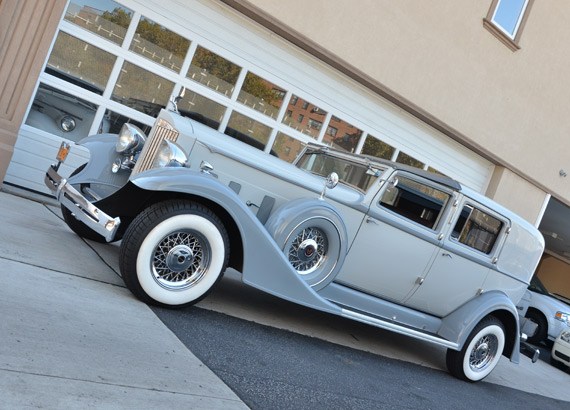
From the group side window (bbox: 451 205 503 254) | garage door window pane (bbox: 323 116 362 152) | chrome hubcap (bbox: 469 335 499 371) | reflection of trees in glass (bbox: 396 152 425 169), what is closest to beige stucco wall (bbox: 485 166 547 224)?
reflection of trees in glass (bbox: 396 152 425 169)

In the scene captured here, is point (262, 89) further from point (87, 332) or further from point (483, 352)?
point (87, 332)

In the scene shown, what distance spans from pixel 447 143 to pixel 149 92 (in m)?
5.55

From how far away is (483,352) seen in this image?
6027 mm

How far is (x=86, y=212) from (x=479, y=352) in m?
4.15

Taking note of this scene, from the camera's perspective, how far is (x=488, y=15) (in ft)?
33.3

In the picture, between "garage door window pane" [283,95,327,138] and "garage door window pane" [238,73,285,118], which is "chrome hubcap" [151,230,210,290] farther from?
"garage door window pane" [283,95,327,138]

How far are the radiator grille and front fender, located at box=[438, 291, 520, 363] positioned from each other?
10.8 ft

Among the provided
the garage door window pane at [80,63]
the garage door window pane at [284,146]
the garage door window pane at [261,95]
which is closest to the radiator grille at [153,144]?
the garage door window pane at [80,63]

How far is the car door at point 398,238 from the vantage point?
5156 millimetres

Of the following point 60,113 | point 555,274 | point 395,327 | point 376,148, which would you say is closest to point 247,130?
Answer: point 376,148

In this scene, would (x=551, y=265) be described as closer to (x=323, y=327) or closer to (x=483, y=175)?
(x=483, y=175)

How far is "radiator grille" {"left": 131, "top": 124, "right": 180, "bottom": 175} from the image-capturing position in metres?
4.60

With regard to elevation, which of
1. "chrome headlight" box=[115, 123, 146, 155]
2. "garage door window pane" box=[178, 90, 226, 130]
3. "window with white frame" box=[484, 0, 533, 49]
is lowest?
"chrome headlight" box=[115, 123, 146, 155]

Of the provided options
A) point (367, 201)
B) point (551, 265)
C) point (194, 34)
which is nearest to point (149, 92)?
point (194, 34)
